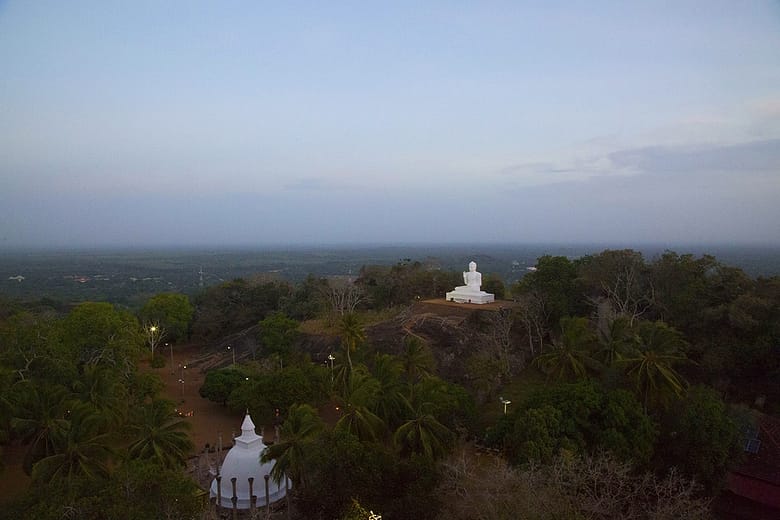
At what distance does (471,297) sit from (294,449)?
22.9 m

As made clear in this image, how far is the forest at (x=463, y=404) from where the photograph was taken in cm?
1375

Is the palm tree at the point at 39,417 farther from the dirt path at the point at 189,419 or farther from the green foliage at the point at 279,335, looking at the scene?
the green foliage at the point at 279,335

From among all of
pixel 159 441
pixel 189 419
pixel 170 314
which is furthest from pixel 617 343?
pixel 170 314

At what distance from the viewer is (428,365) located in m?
26.8

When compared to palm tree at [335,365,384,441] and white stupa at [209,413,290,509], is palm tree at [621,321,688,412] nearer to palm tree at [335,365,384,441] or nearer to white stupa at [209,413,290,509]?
palm tree at [335,365,384,441]

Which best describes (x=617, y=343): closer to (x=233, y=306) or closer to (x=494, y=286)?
(x=494, y=286)

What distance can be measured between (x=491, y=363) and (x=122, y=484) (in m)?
19.0

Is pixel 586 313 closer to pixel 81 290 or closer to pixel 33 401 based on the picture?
pixel 33 401

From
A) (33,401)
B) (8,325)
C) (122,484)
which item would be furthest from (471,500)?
(8,325)

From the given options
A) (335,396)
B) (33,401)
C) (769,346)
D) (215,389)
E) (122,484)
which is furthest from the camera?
(215,389)

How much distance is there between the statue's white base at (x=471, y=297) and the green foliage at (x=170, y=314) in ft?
82.8

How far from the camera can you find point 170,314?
46000mm

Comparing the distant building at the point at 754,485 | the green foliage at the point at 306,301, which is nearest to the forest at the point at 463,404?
the distant building at the point at 754,485

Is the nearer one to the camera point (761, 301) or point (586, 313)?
point (761, 301)
